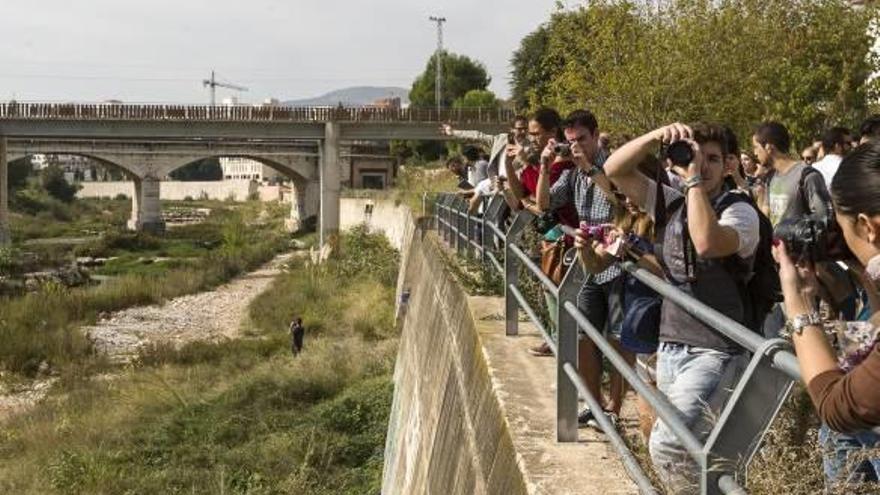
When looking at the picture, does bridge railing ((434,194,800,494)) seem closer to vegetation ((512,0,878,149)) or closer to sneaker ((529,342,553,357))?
sneaker ((529,342,553,357))

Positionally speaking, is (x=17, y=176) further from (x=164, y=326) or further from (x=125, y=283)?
(x=164, y=326)

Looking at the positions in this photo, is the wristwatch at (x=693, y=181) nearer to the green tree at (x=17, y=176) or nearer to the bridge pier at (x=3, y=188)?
the bridge pier at (x=3, y=188)

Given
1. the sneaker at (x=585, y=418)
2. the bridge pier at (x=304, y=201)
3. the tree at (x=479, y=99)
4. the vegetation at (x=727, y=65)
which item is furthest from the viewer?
the tree at (x=479, y=99)

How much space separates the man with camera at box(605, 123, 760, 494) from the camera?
9.97 feet

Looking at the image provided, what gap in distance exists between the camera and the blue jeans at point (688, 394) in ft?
9.36

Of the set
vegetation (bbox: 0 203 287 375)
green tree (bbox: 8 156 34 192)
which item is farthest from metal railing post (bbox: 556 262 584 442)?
green tree (bbox: 8 156 34 192)

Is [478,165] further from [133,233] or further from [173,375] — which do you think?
[133,233]

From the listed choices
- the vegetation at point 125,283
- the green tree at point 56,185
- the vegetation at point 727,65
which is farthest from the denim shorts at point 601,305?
the green tree at point 56,185

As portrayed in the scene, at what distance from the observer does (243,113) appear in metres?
48.6

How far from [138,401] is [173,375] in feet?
16.8

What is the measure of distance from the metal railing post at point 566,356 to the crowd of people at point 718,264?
0.14m

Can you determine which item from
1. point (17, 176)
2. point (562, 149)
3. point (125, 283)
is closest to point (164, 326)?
point (125, 283)

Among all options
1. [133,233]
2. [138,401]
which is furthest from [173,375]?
[133,233]

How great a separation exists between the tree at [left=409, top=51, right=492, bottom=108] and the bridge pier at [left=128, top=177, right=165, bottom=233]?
23778 mm
